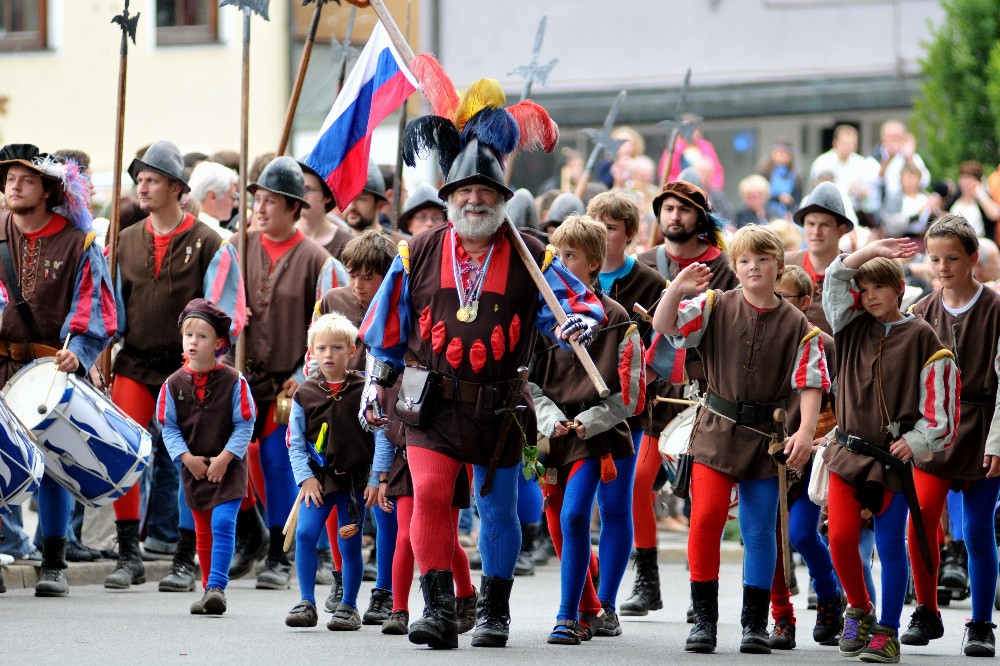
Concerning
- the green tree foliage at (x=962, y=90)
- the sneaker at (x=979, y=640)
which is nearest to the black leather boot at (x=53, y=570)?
the sneaker at (x=979, y=640)

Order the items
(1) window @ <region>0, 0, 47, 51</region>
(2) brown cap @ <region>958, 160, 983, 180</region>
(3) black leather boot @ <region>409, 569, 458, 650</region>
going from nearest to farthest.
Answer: (3) black leather boot @ <region>409, 569, 458, 650</region> < (2) brown cap @ <region>958, 160, 983, 180</region> < (1) window @ <region>0, 0, 47, 51</region>

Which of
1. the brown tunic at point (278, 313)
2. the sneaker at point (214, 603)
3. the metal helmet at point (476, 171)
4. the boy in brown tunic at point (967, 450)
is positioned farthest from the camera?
the brown tunic at point (278, 313)

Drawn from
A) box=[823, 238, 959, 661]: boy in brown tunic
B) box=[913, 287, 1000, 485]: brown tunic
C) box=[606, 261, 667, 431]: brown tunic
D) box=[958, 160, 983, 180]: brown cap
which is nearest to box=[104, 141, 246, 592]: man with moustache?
box=[606, 261, 667, 431]: brown tunic

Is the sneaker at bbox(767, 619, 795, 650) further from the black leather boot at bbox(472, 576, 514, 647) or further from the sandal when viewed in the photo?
the black leather boot at bbox(472, 576, 514, 647)

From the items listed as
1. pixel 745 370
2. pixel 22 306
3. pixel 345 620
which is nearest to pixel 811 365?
pixel 745 370

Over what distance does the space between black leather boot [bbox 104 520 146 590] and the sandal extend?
2981mm

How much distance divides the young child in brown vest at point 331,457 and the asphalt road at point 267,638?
0.29m

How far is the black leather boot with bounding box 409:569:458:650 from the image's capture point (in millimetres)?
8234

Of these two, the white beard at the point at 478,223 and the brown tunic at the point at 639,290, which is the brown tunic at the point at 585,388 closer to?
the brown tunic at the point at 639,290

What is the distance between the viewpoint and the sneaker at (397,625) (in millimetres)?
8922

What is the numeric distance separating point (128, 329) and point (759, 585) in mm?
4204

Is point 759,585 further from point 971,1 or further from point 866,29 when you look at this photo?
point 866,29

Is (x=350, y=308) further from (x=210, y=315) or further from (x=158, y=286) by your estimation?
(x=158, y=286)

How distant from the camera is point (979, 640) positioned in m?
8.84
